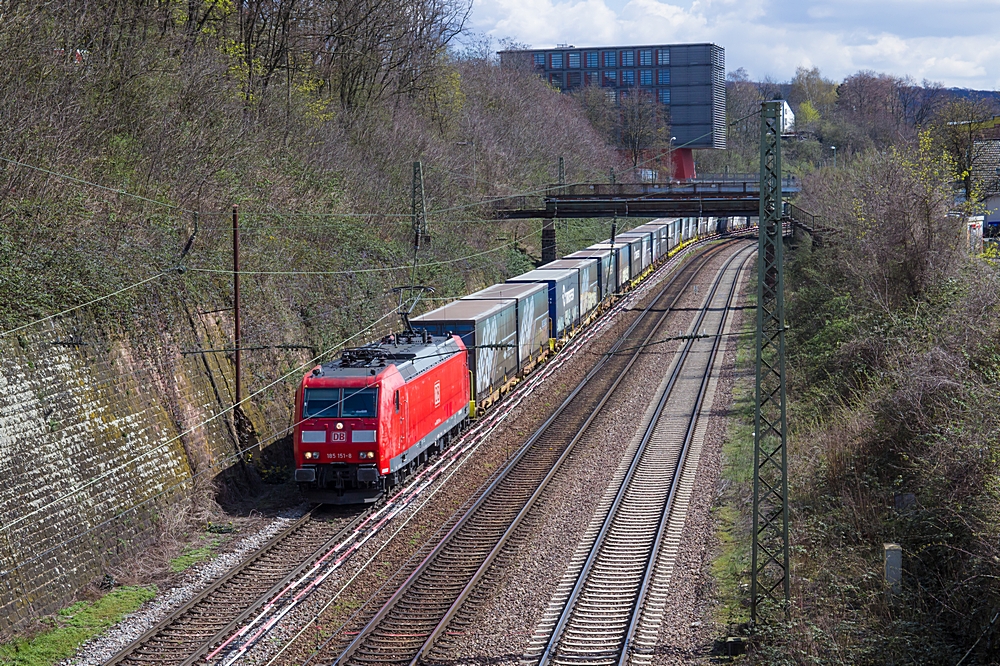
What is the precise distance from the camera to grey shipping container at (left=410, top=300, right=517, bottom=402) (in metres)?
25.0

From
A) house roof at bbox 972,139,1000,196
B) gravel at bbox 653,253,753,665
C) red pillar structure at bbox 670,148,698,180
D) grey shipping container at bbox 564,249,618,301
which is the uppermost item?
red pillar structure at bbox 670,148,698,180

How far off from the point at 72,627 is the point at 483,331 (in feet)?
45.2

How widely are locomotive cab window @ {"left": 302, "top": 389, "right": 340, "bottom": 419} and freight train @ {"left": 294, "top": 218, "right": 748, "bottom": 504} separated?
0.02 m

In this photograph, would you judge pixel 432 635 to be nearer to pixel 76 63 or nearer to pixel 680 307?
pixel 76 63

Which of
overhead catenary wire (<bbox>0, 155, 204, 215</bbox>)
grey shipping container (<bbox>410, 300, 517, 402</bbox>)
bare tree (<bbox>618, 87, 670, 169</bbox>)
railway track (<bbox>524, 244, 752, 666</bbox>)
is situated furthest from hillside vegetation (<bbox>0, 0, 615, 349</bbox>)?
bare tree (<bbox>618, 87, 670, 169</bbox>)

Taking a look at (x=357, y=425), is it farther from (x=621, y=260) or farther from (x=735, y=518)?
(x=621, y=260)

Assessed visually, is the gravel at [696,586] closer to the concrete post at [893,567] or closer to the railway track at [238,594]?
the concrete post at [893,567]

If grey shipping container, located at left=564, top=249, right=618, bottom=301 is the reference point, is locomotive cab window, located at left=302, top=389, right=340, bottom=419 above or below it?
below

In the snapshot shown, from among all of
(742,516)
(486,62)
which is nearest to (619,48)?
(486,62)

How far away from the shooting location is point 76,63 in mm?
24094

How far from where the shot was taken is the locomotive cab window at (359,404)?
18844mm

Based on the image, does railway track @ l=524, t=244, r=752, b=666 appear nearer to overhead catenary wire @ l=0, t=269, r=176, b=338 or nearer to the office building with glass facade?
overhead catenary wire @ l=0, t=269, r=176, b=338

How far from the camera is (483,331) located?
2567 cm

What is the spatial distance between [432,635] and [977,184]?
22748 millimetres
